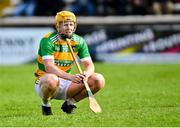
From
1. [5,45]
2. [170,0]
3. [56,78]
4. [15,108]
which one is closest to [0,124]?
[56,78]

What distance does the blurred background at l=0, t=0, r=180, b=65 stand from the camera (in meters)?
23.7

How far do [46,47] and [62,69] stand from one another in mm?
470

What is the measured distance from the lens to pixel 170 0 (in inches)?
988

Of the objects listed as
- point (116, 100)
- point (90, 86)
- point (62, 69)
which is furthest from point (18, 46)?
point (90, 86)

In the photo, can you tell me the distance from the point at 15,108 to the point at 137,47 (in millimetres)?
11133

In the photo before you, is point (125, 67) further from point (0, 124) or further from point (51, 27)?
point (0, 124)

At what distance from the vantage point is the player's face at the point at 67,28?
11285mm

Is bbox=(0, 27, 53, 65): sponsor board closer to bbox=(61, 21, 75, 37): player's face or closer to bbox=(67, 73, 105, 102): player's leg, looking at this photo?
bbox=(67, 73, 105, 102): player's leg

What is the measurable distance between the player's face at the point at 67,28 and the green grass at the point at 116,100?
3.91ft

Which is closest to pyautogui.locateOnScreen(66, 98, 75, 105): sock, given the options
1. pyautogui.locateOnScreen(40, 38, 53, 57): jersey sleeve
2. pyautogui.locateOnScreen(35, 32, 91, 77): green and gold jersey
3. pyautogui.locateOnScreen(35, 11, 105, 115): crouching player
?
pyautogui.locateOnScreen(35, 11, 105, 115): crouching player

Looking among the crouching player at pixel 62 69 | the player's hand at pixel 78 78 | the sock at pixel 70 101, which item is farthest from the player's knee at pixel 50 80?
the sock at pixel 70 101

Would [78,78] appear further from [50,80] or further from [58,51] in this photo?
[58,51]

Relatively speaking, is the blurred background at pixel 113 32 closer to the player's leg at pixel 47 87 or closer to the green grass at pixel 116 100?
the green grass at pixel 116 100

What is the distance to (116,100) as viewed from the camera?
563 inches
